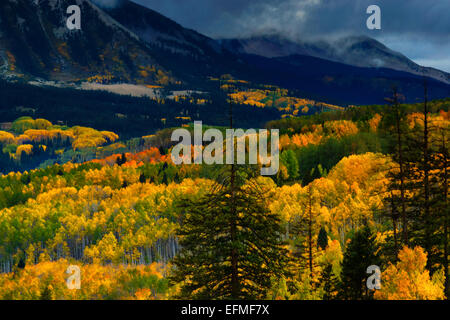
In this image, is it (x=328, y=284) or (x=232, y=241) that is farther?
(x=328, y=284)

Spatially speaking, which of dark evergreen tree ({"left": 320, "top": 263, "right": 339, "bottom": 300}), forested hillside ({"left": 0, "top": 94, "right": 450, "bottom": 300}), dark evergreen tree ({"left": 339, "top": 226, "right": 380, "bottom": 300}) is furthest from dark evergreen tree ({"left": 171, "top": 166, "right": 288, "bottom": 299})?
dark evergreen tree ({"left": 320, "top": 263, "right": 339, "bottom": 300})

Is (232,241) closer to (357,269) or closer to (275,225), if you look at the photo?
(275,225)

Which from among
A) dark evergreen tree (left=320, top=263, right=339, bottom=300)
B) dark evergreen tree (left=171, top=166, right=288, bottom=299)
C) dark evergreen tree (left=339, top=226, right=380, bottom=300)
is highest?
dark evergreen tree (left=171, top=166, right=288, bottom=299)

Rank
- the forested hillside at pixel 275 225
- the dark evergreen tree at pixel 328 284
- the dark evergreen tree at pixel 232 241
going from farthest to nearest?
the dark evergreen tree at pixel 328 284
the forested hillside at pixel 275 225
the dark evergreen tree at pixel 232 241

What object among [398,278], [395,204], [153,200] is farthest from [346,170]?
[398,278]

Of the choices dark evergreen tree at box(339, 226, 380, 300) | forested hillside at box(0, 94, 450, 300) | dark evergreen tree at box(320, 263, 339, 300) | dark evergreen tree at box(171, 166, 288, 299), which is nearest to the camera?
dark evergreen tree at box(171, 166, 288, 299)

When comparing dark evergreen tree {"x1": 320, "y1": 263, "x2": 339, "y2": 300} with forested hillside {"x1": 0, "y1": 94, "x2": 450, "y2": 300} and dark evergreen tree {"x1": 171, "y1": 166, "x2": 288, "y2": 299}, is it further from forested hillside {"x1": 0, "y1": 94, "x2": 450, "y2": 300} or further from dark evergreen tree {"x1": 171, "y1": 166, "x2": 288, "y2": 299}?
dark evergreen tree {"x1": 171, "y1": 166, "x2": 288, "y2": 299}

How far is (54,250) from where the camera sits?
395 feet

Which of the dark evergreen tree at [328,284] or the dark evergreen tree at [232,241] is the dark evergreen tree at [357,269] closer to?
the dark evergreen tree at [328,284]

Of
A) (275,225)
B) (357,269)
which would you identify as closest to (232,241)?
(275,225)

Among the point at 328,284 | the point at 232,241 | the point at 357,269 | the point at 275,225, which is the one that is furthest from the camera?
the point at 328,284

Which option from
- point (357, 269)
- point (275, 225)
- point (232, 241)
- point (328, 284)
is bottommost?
point (328, 284)

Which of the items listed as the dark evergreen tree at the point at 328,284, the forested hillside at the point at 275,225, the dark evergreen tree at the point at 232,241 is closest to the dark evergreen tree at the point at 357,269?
the forested hillside at the point at 275,225

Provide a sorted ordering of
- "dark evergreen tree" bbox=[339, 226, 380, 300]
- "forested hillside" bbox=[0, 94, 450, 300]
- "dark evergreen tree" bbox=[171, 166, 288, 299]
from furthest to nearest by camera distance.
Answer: "dark evergreen tree" bbox=[339, 226, 380, 300] < "forested hillside" bbox=[0, 94, 450, 300] < "dark evergreen tree" bbox=[171, 166, 288, 299]
